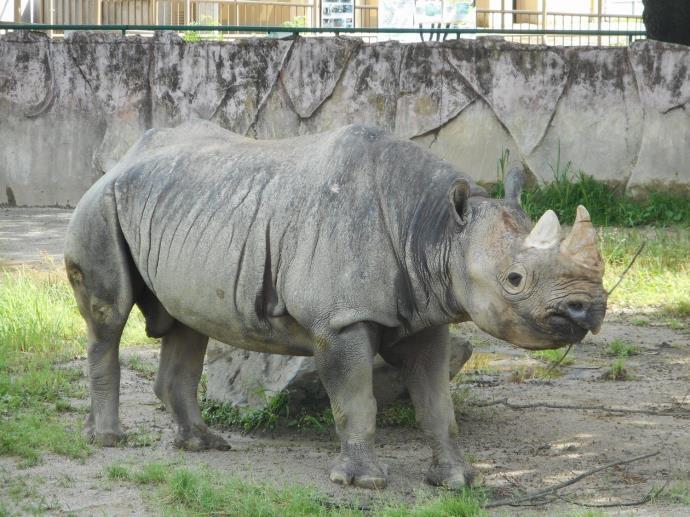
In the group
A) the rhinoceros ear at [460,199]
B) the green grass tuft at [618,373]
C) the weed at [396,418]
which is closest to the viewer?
the rhinoceros ear at [460,199]

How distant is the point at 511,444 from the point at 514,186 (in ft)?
4.98

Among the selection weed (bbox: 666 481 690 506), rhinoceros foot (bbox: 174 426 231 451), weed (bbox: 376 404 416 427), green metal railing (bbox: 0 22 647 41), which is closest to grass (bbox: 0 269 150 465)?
rhinoceros foot (bbox: 174 426 231 451)

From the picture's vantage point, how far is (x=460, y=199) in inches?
208

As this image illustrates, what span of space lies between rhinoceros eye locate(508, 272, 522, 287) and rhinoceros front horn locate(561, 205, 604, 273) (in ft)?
A: 0.66

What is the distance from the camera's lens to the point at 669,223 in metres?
11.8

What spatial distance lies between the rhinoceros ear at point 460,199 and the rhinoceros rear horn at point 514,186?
0.56 feet

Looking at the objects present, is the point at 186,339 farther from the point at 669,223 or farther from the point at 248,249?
the point at 669,223

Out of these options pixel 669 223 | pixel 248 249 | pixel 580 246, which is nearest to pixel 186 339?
pixel 248 249

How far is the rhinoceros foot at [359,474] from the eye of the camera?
17.7ft

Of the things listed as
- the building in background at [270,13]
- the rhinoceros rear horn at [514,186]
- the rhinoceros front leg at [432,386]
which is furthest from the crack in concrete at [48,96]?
the rhinoceros rear horn at [514,186]

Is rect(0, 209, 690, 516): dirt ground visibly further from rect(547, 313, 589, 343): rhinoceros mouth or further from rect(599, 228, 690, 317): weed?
rect(599, 228, 690, 317): weed

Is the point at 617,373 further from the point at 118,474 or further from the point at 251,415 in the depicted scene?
the point at 118,474

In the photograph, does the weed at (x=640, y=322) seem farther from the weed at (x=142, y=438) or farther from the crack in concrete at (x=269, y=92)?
the crack in concrete at (x=269, y=92)

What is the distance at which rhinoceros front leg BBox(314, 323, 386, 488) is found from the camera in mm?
5344
